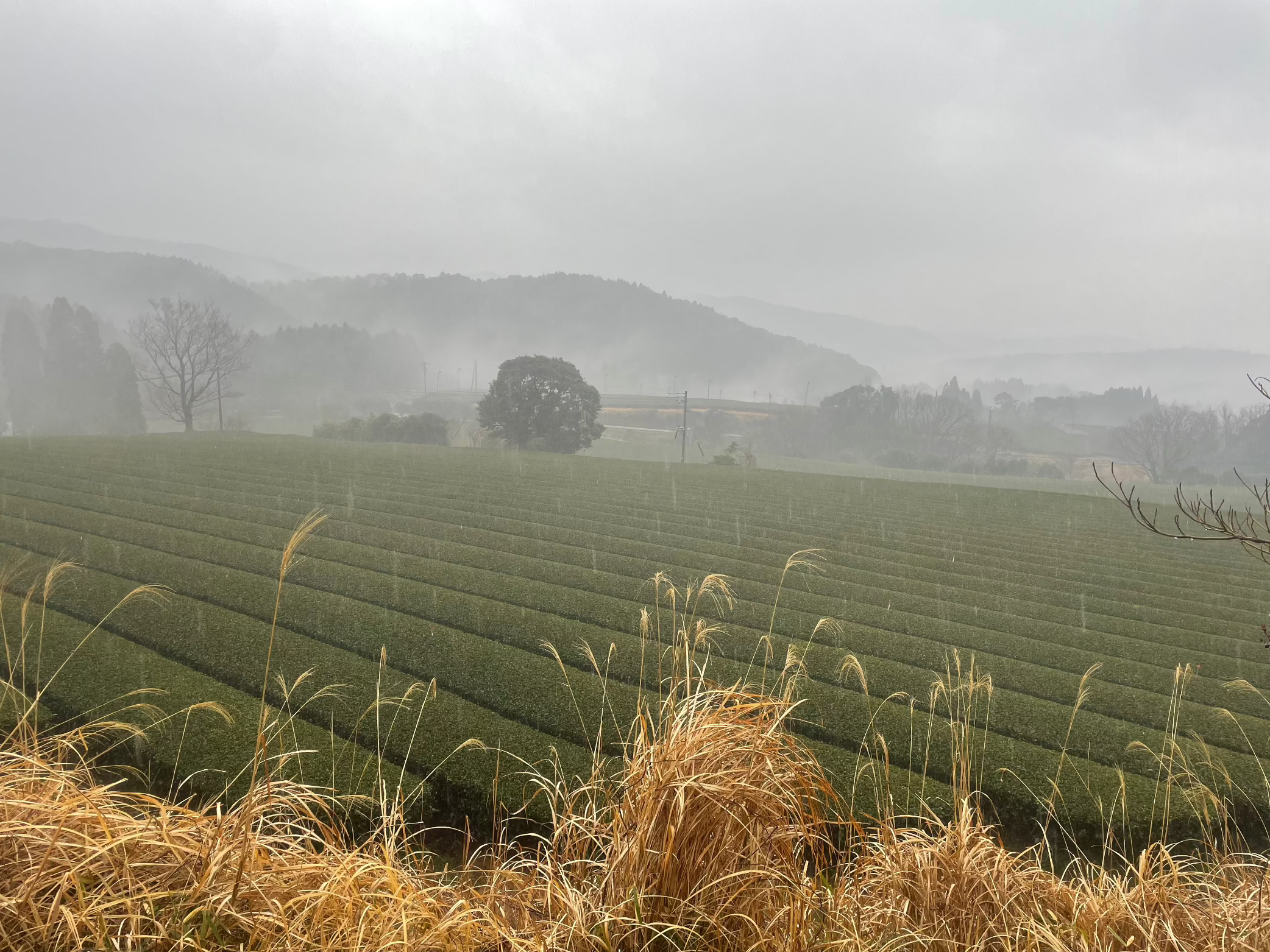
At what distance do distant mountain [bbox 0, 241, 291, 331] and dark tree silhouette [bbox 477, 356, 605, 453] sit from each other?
6581 inches

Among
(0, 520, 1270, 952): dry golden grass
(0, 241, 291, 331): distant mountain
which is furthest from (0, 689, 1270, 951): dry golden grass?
(0, 241, 291, 331): distant mountain

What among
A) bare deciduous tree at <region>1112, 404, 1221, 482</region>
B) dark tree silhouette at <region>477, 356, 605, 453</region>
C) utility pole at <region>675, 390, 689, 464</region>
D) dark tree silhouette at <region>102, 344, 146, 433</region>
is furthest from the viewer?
bare deciduous tree at <region>1112, 404, 1221, 482</region>

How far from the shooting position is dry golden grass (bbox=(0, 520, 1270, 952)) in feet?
7.87

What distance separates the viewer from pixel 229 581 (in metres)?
9.99

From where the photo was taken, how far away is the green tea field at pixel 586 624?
19.1ft

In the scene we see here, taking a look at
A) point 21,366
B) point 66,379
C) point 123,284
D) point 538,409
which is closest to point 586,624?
point 538,409

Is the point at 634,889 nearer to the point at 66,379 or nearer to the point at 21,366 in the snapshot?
the point at 66,379

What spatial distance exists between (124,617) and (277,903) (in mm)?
7533

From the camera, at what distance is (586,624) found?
904 cm

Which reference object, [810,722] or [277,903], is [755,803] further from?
[810,722]

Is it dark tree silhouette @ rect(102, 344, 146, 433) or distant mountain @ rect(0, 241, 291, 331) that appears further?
distant mountain @ rect(0, 241, 291, 331)

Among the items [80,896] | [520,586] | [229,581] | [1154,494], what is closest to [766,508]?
[520,586]

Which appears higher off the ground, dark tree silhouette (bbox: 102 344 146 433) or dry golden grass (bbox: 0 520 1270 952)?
dark tree silhouette (bbox: 102 344 146 433)

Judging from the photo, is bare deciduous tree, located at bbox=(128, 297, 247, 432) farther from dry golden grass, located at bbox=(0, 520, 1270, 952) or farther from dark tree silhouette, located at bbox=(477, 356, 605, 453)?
dry golden grass, located at bbox=(0, 520, 1270, 952)
